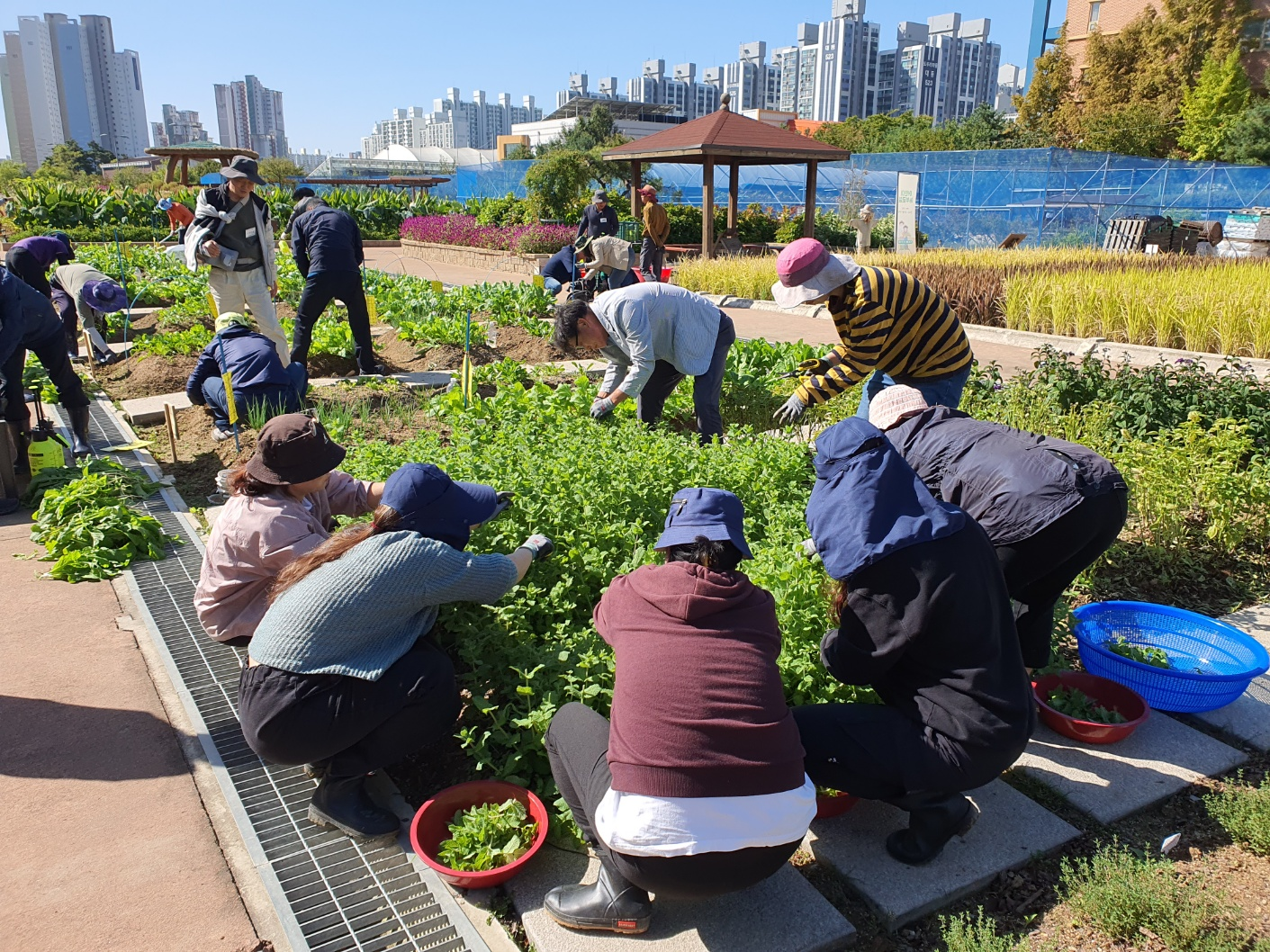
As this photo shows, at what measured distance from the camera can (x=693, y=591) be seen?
2.13m

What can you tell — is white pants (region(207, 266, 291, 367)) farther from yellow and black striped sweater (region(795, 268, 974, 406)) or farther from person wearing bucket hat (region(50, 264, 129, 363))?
yellow and black striped sweater (region(795, 268, 974, 406))

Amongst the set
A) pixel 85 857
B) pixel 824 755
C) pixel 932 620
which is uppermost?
pixel 932 620

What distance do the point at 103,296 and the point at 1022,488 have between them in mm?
9476

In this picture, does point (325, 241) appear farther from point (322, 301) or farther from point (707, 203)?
point (707, 203)

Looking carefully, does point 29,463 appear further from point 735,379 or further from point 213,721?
point 735,379

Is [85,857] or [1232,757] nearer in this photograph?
[85,857]

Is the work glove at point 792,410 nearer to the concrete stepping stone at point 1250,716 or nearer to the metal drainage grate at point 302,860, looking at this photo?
the concrete stepping stone at point 1250,716

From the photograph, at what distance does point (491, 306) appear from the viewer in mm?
10570

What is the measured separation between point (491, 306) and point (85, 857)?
28.1 feet

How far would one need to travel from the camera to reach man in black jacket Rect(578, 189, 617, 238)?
11.0 metres

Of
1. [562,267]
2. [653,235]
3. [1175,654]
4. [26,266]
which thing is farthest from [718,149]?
[1175,654]

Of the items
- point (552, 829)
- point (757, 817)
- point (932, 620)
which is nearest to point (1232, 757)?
point (932, 620)

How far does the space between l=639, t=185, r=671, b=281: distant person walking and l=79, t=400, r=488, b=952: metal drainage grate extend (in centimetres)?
920

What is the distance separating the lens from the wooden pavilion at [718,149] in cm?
1703
